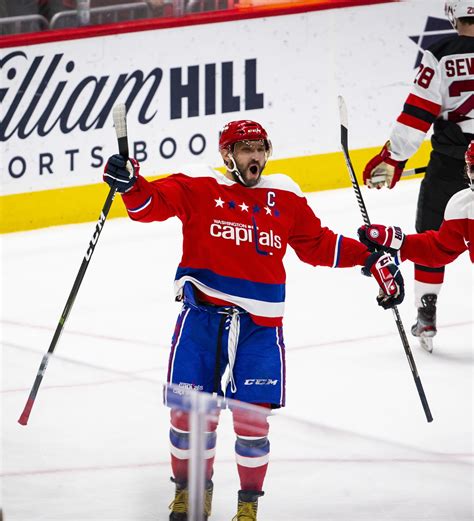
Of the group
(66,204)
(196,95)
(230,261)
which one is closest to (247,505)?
(230,261)

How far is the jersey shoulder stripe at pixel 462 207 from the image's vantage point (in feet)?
11.8

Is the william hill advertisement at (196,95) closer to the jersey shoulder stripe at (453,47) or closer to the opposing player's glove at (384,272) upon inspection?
the jersey shoulder stripe at (453,47)

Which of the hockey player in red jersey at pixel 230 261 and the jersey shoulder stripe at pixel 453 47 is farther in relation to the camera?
the jersey shoulder stripe at pixel 453 47

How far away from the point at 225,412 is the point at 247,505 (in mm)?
677

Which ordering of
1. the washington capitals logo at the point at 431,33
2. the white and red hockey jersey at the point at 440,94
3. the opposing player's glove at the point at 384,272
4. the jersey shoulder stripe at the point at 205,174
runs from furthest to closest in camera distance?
the washington capitals logo at the point at 431,33
the white and red hockey jersey at the point at 440,94
the opposing player's glove at the point at 384,272
the jersey shoulder stripe at the point at 205,174

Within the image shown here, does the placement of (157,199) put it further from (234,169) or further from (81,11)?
(81,11)

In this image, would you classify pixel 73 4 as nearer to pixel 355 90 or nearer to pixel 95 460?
pixel 355 90

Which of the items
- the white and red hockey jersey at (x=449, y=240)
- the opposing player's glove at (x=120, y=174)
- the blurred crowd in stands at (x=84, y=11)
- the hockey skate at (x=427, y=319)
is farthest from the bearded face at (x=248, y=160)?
the blurred crowd in stands at (x=84, y=11)

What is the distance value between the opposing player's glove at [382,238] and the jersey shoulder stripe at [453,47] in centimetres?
119

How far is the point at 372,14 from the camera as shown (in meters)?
6.98

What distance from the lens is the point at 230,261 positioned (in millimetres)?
3102

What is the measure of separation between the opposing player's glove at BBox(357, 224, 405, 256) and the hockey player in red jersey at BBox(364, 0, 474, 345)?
997 millimetres

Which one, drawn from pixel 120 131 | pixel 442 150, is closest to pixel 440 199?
pixel 442 150

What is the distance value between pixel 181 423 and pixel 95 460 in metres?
0.34
